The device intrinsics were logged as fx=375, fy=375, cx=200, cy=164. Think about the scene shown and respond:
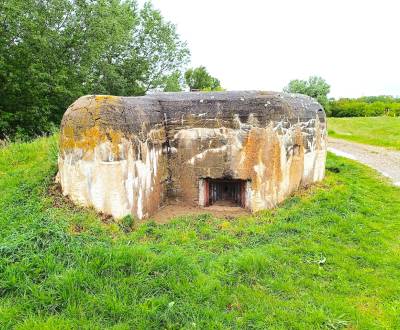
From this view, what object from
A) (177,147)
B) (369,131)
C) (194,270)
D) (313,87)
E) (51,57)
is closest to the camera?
(194,270)

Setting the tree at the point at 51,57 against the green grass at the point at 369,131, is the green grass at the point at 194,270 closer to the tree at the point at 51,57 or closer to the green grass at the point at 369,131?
the tree at the point at 51,57

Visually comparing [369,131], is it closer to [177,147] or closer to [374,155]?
[374,155]

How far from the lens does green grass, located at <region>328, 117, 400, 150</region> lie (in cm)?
1728

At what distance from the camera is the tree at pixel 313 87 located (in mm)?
28844

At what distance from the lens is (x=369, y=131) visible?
2147 cm

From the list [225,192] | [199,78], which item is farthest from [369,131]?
[225,192]

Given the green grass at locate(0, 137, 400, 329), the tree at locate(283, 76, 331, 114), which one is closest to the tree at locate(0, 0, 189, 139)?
the green grass at locate(0, 137, 400, 329)

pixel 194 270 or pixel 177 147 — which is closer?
pixel 194 270

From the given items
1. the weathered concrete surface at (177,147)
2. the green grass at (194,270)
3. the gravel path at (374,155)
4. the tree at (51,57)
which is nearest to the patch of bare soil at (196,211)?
the weathered concrete surface at (177,147)

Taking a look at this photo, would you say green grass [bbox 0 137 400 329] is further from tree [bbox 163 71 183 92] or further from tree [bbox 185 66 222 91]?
tree [bbox 185 66 222 91]

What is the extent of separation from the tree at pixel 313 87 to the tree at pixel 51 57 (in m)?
14.8

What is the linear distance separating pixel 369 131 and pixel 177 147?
1752 centimetres

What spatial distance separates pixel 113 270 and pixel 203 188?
3.28 meters

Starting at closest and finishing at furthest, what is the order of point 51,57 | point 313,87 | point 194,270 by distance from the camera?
point 194,270 < point 51,57 < point 313,87
